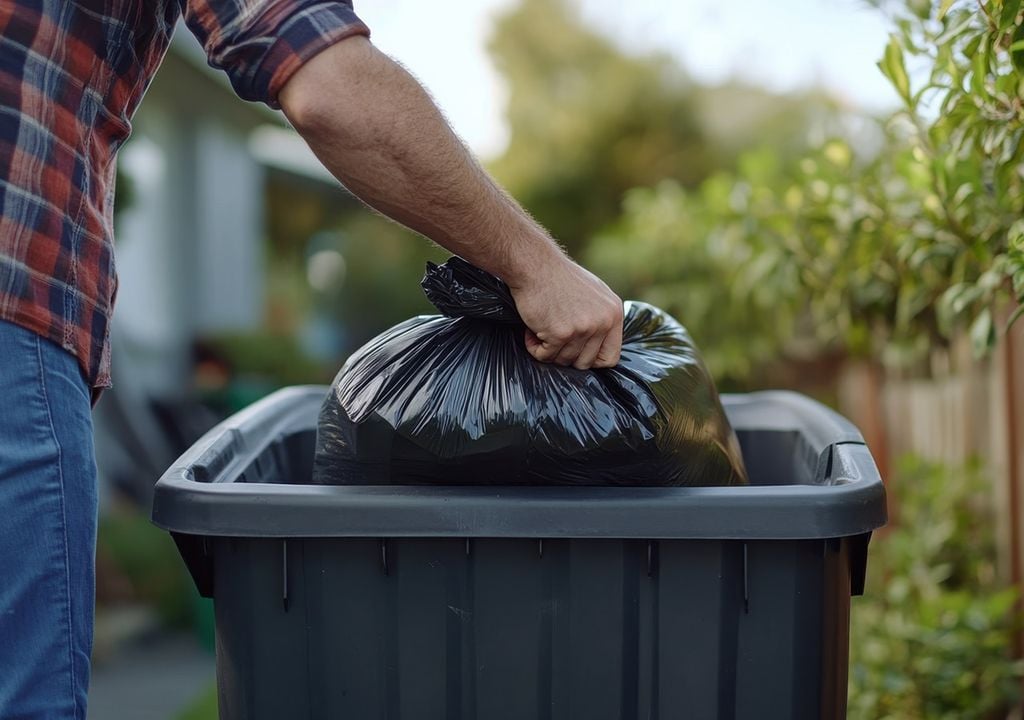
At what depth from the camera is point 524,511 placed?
1.38 m

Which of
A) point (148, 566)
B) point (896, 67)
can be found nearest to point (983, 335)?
point (896, 67)

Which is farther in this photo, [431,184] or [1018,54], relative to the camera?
[1018,54]

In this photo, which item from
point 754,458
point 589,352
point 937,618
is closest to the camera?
point 589,352

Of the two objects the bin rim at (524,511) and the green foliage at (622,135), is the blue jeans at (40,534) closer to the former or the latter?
the bin rim at (524,511)

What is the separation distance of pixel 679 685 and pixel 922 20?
1312 mm

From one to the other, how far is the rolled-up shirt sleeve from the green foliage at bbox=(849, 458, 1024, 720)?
7.84ft

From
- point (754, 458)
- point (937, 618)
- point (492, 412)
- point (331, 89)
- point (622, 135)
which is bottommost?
point (937, 618)

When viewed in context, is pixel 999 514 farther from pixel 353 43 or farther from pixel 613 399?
pixel 353 43

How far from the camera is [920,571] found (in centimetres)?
344

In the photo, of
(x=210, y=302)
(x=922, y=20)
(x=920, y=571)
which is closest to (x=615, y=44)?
(x=210, y=302)

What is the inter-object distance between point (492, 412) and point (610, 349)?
0.65ft

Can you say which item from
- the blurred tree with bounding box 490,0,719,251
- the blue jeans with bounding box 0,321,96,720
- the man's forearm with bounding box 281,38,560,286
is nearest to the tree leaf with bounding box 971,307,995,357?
the man's forearm with bounding box 281,38,560,286

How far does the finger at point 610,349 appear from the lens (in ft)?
4.91

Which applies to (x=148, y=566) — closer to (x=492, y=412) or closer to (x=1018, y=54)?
(x=492, y=412)
